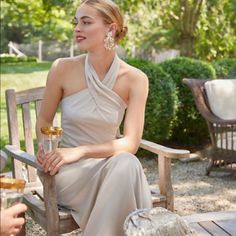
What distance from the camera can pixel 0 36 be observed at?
30.8 meters

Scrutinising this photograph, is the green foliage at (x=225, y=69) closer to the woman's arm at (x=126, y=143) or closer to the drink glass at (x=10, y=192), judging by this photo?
the woman's arm at (x=126, y=143)

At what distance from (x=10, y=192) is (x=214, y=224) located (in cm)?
161

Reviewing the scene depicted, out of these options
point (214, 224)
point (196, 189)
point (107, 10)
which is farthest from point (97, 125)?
point (196, 189)

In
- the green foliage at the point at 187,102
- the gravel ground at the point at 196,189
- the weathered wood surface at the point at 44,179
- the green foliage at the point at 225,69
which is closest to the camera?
the weathered wood surface at the point at 44,179

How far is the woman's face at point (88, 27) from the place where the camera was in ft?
9.70

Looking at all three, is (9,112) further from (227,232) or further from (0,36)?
(0,36)

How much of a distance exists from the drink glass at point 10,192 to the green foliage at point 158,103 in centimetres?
491

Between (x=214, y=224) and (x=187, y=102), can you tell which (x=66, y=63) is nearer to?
(x=214, y=224)

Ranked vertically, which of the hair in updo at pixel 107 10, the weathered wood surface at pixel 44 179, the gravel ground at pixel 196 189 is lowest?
the gravel ground at pixel 196 189

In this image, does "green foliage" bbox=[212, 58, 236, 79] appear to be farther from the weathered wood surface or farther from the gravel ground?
the weathered wood surface

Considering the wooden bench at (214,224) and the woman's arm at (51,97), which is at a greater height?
the woman's arm at (51,97)

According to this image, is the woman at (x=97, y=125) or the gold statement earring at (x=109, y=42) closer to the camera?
the woman at (x=97, y=125)

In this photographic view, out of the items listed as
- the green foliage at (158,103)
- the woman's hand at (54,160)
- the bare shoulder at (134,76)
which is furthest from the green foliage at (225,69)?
the woman's hand at (54,160)

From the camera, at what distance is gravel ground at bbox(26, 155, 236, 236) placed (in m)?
4.97
